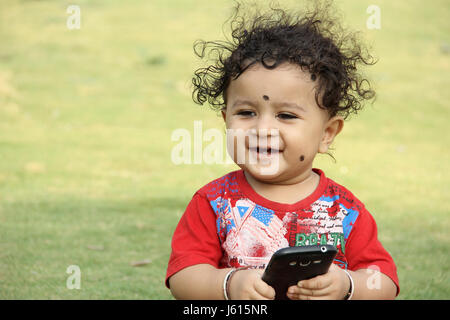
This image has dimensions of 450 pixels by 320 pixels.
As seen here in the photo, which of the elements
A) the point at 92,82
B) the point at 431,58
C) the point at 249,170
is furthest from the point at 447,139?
the point at 249,170

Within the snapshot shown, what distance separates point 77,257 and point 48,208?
1.11 metres

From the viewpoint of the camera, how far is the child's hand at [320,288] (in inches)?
86.8

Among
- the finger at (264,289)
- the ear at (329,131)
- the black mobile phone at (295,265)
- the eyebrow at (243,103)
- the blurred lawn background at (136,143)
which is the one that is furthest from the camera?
the blurred lawn background at (136,143)

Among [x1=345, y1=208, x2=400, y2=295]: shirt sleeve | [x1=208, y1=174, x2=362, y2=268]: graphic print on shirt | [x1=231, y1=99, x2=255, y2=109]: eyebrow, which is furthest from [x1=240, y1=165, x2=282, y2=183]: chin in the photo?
[x1=345, y1=208, x2=400, y2=295]: shirt sleeve

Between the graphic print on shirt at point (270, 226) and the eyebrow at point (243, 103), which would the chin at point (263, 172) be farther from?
the eyebrow at point (243, 103)

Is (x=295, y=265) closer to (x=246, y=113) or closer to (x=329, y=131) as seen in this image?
(x=246, y=113)

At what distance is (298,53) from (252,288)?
862 millimetres

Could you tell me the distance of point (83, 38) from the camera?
11.8 metres

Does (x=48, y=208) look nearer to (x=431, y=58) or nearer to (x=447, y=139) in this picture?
(x=447, y=139)

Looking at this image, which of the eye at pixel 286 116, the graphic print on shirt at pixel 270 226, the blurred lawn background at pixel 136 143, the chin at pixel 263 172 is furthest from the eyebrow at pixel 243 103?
the blurred lawn background at pixel 136 143

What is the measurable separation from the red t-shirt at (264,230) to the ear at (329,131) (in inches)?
6.3

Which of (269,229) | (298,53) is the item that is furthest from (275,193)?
(298,53)

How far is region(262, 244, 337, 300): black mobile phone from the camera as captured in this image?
2.05 meters

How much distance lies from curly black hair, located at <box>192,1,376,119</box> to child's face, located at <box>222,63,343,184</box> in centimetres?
4
